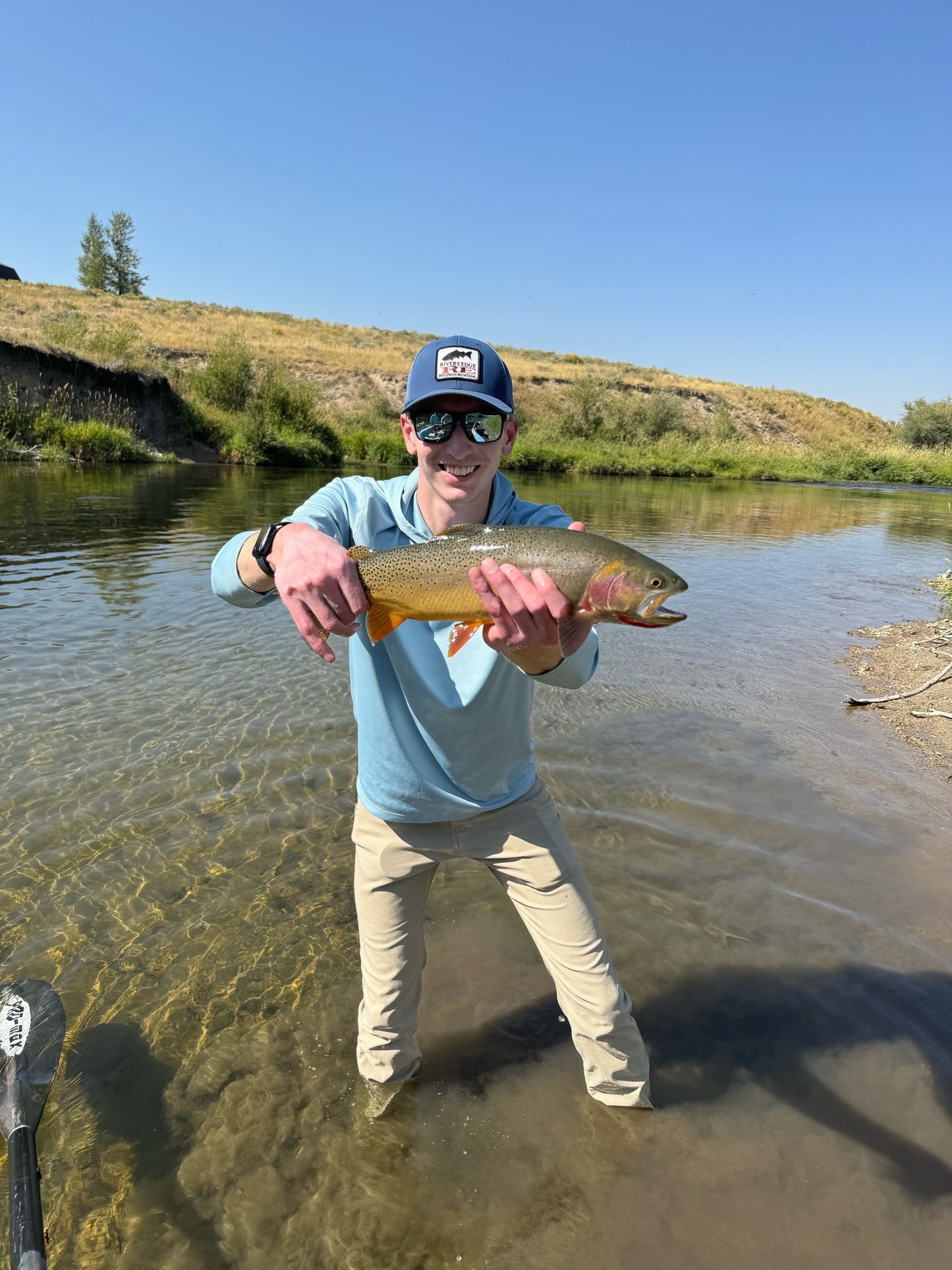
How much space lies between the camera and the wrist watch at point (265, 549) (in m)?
2.65

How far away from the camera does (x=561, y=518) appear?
316 centimetres

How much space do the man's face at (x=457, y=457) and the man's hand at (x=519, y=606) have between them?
50cm

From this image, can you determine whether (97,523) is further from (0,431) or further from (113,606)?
(0,431)

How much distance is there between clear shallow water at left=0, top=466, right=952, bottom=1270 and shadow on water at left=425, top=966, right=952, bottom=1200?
2 centimetres

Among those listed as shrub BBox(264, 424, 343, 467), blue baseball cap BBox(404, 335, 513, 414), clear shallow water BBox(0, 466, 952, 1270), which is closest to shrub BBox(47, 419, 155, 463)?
shrub BBox(264, 424, 343, 467)

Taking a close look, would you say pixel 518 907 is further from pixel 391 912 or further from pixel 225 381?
pixel 225 381

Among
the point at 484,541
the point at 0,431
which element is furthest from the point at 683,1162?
the point at 0,431

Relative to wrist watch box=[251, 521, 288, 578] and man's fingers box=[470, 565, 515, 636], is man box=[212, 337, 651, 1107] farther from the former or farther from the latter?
man's fingers box=[470, 565, 515, 636]

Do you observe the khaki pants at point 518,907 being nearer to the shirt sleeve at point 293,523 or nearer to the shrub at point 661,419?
the shirt sleeve at point 293,523

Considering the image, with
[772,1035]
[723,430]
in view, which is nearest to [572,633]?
[772,1035]

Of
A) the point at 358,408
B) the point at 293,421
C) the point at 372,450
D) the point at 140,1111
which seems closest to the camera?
the point at 140,1111

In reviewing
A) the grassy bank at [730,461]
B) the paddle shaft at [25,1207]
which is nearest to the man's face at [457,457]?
the paddle shaft at [25,1207]

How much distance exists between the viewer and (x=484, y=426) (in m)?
2.87

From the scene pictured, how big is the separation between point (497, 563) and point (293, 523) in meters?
0.77
